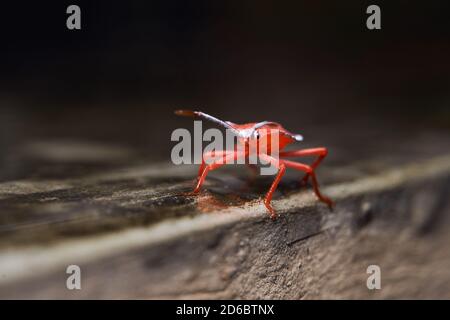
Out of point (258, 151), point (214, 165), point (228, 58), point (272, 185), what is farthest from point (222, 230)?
point (228, 58)

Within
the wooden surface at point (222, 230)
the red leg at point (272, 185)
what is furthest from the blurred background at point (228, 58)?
the red leg at point (272, 185)

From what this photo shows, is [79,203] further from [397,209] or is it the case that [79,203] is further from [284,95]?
[284,95]

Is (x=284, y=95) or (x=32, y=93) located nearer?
(x=32, y=93)

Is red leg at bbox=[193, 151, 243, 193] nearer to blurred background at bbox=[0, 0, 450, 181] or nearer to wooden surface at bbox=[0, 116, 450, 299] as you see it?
wooden surface at bbox=[0, 116, 450, 299]

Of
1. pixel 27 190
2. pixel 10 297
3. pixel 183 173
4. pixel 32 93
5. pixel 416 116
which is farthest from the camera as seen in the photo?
pixel 32 93

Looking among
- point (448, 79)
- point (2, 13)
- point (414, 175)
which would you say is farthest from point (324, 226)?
point (2, 13)

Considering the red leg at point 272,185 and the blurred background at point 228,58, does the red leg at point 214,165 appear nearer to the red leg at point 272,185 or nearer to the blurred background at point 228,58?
the red leg at point 272,185
